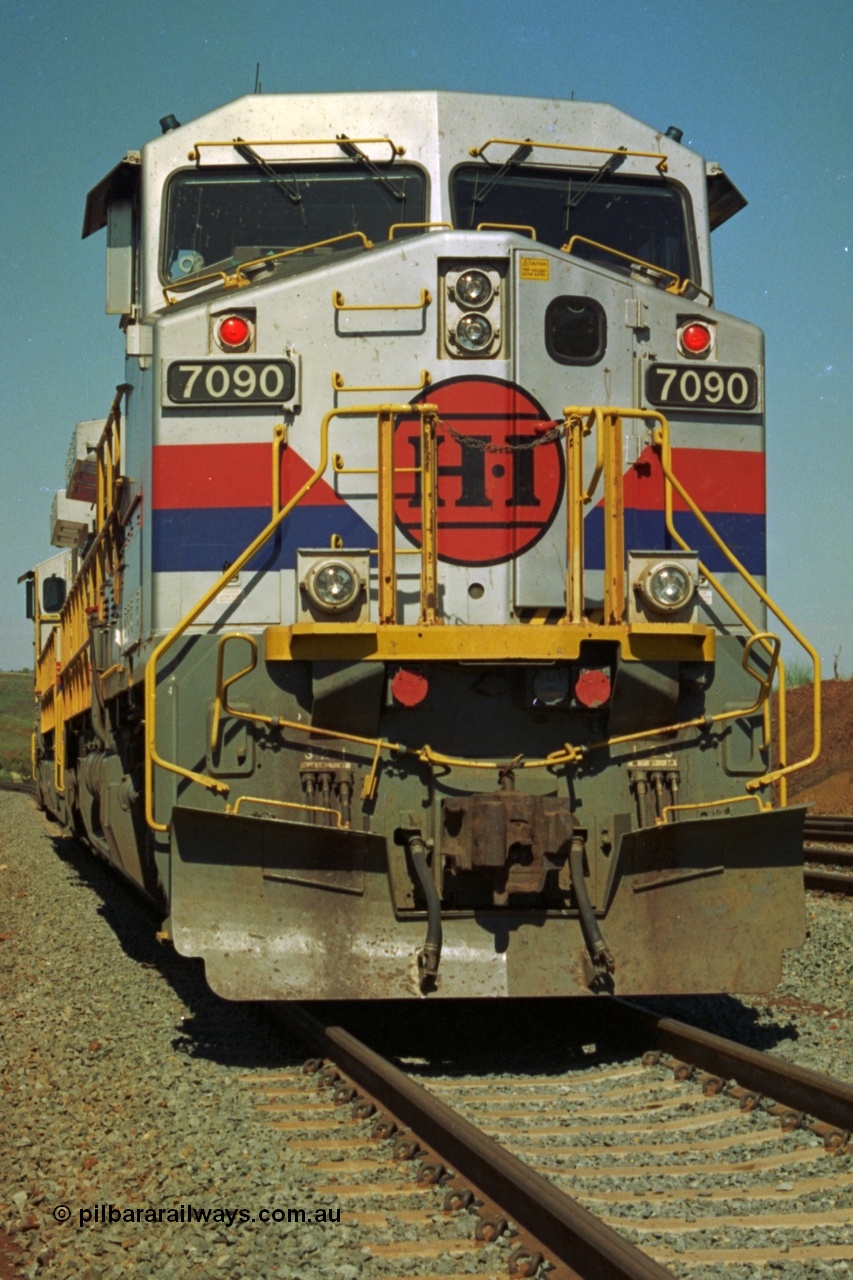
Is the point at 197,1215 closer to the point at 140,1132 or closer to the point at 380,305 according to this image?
the point at 140,1132

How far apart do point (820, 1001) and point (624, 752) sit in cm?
215

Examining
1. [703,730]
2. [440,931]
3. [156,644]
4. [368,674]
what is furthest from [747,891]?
[156,644]

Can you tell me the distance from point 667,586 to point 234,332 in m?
2.20

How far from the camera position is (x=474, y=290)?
664cm

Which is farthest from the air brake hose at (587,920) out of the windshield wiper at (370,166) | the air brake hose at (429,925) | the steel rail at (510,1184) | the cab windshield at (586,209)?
the windshield wiper at (370,166)

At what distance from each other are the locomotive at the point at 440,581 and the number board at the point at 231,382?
0.5 inches

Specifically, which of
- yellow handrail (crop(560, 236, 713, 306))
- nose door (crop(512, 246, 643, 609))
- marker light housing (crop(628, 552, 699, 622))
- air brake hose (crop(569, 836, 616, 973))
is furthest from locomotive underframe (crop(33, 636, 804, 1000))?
yellow handrail (crop(560, 236, 713, 306))

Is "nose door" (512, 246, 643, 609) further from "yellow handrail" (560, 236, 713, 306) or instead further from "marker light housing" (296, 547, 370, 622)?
"marker light housing" (296, 547, 370, 622)

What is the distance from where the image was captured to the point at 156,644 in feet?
21.3

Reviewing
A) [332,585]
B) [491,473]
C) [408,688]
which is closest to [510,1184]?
[408,688]

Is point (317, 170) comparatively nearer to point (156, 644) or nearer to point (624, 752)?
point (156, 644)

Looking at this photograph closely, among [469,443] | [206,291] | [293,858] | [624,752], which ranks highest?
[206,291]

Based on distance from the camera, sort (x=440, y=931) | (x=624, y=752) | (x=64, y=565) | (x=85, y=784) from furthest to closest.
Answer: (x=64, y=565), (x=85, y=784), (x=624, y=752), (x=440, y=931)

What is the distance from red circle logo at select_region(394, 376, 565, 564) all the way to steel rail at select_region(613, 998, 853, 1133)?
6.88 ft
